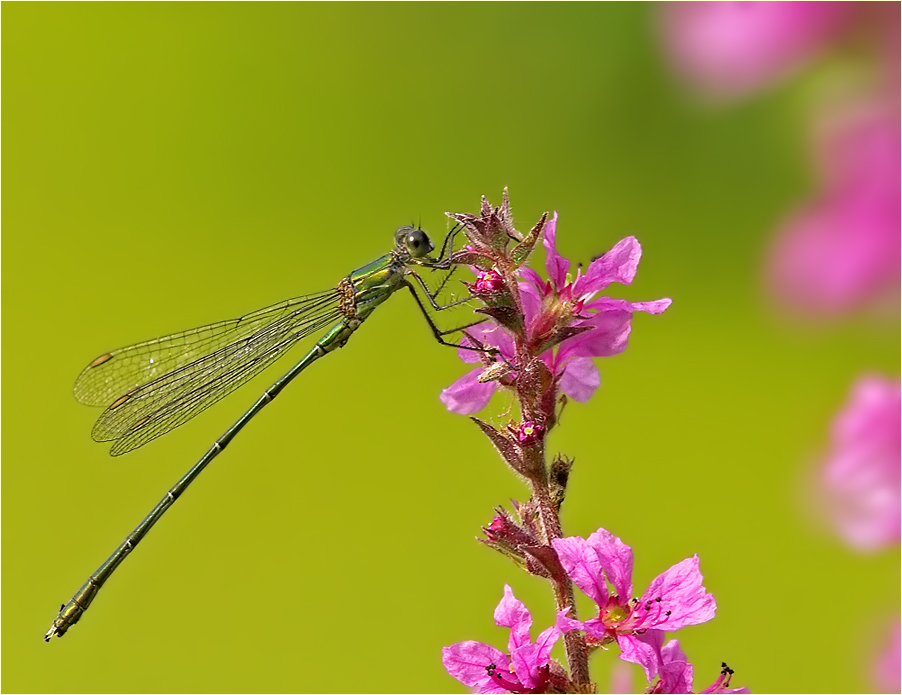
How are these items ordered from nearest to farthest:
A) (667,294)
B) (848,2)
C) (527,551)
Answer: (527,551), (848,2), (667,294)

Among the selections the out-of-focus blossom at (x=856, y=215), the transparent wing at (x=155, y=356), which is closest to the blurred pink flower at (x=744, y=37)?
the out-of-focus blossom at (x=856, y=215)

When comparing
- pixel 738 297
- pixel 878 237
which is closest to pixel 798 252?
pixel 878 237

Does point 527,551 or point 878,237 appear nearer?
point 527,551

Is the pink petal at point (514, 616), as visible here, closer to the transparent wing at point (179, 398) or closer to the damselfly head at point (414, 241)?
the damselfly head at point (414, 241)

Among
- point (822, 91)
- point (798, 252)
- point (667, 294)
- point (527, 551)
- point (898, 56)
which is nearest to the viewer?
point (527, 551)

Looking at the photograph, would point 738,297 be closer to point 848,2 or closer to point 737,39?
point 737,39

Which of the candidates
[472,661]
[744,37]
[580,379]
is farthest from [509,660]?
[744,37]

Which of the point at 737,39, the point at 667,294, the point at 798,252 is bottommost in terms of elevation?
the point at 798,252

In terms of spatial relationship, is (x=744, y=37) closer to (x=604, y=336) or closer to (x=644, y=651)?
(x=604, y=336)
